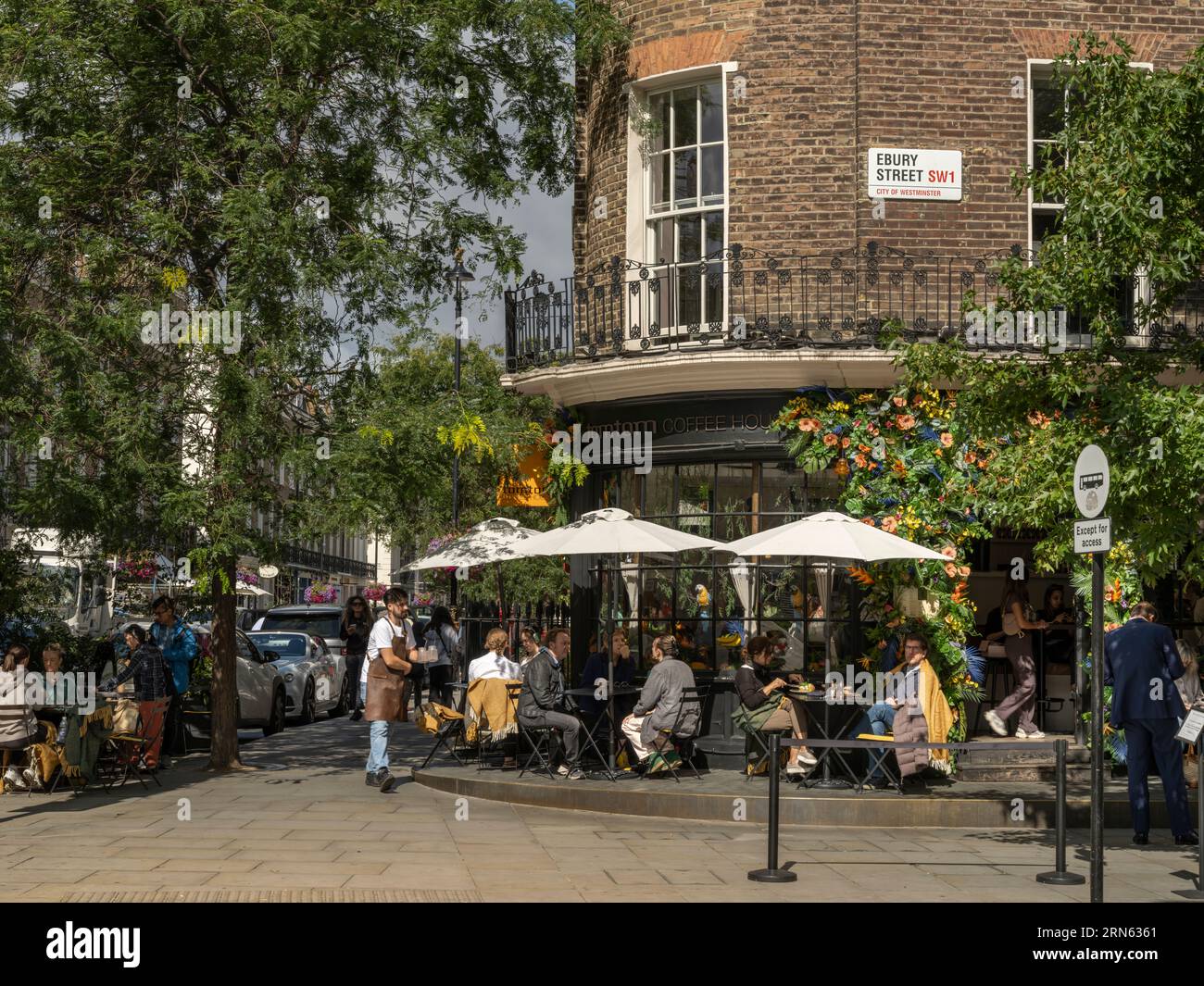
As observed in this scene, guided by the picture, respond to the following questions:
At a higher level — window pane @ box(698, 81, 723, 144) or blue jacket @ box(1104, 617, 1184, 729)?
window pane @ box(698, 81, 723, 144)

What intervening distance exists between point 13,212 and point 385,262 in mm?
3676

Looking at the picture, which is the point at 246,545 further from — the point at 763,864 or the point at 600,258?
the point at 763,864

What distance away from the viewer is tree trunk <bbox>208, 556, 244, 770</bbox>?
1738cm

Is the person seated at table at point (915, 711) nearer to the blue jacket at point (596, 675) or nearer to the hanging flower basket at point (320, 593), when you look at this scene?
the blue jacket at point (596, 675)

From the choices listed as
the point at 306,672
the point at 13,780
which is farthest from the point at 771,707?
the point at 306,672

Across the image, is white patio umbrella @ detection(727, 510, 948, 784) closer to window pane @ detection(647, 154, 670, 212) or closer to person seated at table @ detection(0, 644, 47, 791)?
window pane @ detection(647, 154, 670, 212)

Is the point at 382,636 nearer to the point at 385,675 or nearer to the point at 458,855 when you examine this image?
the point at 385,675

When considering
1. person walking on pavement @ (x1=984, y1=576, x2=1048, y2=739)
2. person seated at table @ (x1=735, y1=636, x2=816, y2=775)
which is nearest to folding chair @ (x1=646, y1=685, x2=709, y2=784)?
person seated at table @ (x1=735, y1=636, x2=816, y2=775)

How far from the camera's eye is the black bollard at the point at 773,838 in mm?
10289

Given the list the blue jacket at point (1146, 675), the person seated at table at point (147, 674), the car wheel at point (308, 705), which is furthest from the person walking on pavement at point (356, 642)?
the blue jacket at point (1146, 675)

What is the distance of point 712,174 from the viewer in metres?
17.6

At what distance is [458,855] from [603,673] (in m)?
5.41

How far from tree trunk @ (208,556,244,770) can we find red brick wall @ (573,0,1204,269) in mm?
6761

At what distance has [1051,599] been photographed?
58.1 feet
